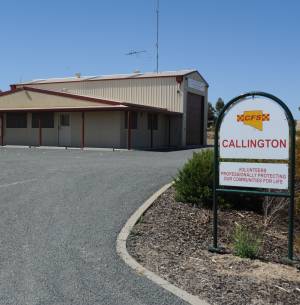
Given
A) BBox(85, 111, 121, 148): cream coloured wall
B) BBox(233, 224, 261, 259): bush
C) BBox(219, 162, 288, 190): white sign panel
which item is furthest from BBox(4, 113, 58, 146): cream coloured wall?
BBox(233, 224, 261, 259): bush

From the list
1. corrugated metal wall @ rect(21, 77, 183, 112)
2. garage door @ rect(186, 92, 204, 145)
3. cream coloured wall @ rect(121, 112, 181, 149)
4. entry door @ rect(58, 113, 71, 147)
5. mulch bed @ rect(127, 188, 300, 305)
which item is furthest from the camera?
garage door @ rect(186, 92, 204, 145)

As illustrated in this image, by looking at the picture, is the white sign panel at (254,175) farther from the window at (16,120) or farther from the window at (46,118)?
the window at (16,120)

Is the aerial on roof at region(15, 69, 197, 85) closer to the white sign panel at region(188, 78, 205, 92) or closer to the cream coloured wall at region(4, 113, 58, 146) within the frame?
the white sign panel at region(188, 78, 205, 92)

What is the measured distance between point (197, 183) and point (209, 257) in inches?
109

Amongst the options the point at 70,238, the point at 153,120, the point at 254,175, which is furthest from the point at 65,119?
the point at 254,175

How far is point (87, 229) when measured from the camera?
7324 mm

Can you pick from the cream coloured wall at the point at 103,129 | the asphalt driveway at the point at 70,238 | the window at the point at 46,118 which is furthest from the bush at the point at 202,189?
the window at the point at 46,118

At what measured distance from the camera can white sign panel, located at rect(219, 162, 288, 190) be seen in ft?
20.9

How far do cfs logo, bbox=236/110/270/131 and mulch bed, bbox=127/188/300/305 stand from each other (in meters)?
1.82

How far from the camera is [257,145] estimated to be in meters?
6.43

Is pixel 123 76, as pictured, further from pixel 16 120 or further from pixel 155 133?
pixel 16 120

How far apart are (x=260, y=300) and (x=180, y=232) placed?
2.83 meters

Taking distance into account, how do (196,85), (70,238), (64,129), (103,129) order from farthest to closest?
(196,85)
(64,129)
(103,129)
(70,238)

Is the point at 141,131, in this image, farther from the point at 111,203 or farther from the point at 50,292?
the point at 50,292
